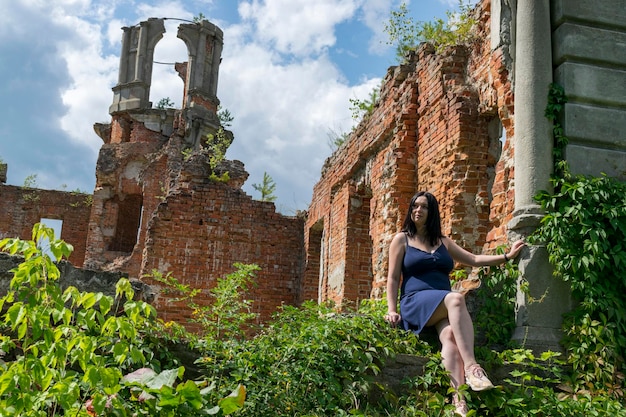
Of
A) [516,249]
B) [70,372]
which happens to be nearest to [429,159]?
[516,249]

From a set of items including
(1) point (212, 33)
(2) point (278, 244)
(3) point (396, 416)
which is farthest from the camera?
(1) point (212, 33)

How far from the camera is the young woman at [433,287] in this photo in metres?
4.49

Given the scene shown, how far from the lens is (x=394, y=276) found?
199 inches

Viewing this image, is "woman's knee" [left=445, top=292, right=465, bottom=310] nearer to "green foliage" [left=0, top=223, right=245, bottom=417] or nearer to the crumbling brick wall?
the crumbling brick wall

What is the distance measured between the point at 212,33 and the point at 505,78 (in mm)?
21160

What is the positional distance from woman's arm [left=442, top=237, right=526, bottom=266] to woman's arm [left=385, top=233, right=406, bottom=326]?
1.24 feet

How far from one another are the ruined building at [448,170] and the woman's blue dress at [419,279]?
76 cm

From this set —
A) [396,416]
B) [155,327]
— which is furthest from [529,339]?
[155,327]

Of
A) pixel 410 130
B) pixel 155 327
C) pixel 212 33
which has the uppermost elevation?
pixel 212 33

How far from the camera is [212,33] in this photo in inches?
1008

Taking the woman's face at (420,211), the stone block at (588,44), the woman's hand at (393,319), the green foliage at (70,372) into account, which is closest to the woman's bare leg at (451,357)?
the woman's hand at (393,319)

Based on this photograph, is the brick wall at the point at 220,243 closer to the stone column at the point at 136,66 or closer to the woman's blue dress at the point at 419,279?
the woman's blue dress at the point at 419,279

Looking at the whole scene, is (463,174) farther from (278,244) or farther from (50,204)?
(50,204)

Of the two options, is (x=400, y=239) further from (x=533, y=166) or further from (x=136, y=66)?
(x=136, y=66)
